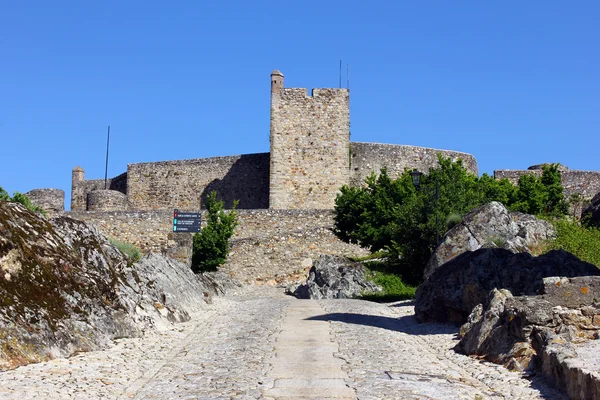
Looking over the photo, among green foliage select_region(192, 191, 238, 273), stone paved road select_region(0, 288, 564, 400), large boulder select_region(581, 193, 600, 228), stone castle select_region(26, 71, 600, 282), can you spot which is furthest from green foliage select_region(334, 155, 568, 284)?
stone paved road select_region(0, 288, 564, 400)

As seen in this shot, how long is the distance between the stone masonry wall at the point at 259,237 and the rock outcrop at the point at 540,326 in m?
17.3

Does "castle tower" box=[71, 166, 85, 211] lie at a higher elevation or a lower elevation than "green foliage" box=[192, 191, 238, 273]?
higher

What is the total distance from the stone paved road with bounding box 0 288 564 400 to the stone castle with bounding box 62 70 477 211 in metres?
25.4

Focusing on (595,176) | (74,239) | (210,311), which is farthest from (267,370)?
(595,176)

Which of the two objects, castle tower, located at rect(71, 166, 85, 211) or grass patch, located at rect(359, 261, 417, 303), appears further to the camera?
castle tower, located at rect(71, 166, 85, 211)

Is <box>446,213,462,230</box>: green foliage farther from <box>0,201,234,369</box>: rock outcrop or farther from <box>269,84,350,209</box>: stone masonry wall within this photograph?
<box>269,84,350,209</box>: stone masonry wall

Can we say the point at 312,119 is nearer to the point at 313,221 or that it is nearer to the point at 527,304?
the point at 313,221

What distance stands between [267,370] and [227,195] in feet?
114

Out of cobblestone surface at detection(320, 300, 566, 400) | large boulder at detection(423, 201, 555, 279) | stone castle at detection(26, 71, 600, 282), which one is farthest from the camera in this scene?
stone castle at detection(26, 71, 600, 282)

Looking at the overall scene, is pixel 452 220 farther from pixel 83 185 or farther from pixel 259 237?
pixel 83 185

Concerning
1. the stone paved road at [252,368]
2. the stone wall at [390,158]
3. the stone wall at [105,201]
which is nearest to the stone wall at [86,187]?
the stone wall at [105,201]

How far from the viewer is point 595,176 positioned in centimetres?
4553

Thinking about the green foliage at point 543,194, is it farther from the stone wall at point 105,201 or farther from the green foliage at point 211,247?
the stone wall at point 105,201

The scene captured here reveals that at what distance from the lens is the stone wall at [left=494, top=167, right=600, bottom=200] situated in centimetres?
4497
